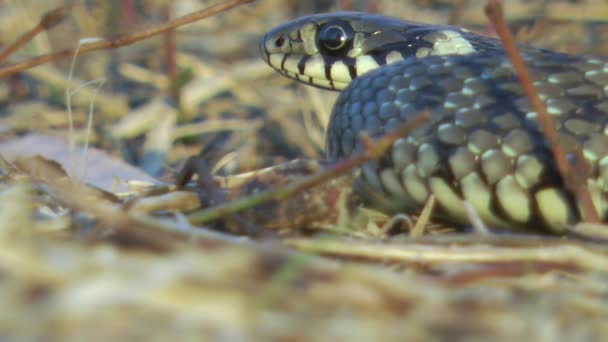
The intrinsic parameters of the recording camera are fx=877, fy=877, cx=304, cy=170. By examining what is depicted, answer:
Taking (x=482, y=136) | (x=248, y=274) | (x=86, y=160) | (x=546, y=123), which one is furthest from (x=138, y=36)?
(x=248, y=274)

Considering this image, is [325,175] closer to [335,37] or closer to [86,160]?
[86,160]

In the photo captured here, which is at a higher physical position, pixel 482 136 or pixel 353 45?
pixel 353 45

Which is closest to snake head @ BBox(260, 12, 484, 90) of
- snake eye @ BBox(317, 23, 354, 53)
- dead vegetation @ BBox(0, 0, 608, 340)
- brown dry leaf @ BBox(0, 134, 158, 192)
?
snake eye @ BBox(317, 23, 354, 53)

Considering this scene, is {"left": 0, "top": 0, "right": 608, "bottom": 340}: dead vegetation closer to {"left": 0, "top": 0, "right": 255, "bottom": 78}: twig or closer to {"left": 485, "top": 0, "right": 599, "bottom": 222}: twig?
{"left": 0, "top": 0, "right": 255, "bottom": 78}: twig

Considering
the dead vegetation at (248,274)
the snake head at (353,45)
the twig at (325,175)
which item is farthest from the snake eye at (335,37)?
the twig at (325,175)

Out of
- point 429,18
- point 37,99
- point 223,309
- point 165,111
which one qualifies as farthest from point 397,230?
point 429,18

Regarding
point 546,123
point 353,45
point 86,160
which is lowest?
point 86,160
